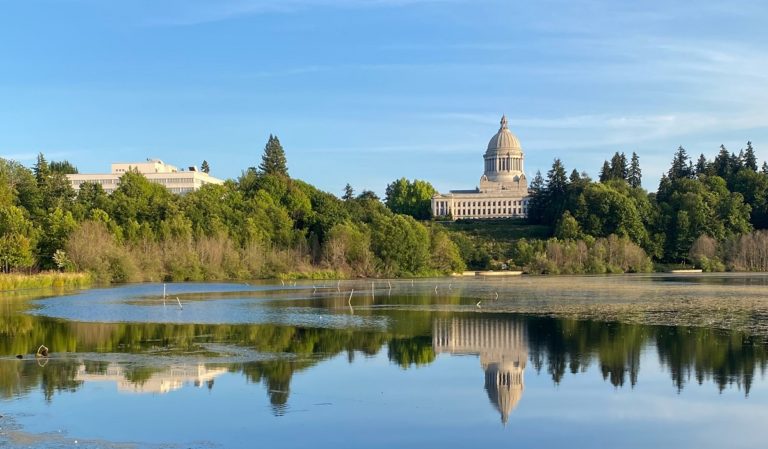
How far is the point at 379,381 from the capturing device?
69.4 ft

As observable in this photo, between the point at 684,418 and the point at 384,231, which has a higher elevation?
the point at 384,231

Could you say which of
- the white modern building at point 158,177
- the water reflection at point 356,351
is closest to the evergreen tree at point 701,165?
the white modern building at point 158,177

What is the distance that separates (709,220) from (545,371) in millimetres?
108156

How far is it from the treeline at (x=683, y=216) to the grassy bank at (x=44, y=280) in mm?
64597

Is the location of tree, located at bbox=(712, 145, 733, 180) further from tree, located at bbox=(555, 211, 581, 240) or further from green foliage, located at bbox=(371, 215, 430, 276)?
green foliage, located at bbox=(371, 215, 430, 276)

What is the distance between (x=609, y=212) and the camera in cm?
12231

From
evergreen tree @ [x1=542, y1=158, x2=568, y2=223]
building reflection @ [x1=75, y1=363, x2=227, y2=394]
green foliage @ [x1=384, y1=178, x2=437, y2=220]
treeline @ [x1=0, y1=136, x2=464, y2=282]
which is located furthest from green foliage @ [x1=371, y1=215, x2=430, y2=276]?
green foliage @ [x1=384, y1=178, x2=437, y2=220]

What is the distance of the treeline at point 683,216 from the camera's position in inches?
4478

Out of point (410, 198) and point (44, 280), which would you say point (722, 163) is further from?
point (44, 280)

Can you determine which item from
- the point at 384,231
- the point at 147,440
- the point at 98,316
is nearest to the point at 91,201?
the point at 384,231

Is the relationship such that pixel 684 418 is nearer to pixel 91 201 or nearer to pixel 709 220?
pixel 91 201

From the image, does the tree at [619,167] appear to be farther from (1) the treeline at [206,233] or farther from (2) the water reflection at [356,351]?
(2) the water reflection at [356,351]

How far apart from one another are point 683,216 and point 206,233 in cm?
6586

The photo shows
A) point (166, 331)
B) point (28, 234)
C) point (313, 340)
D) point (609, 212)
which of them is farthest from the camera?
point (609, 212)
